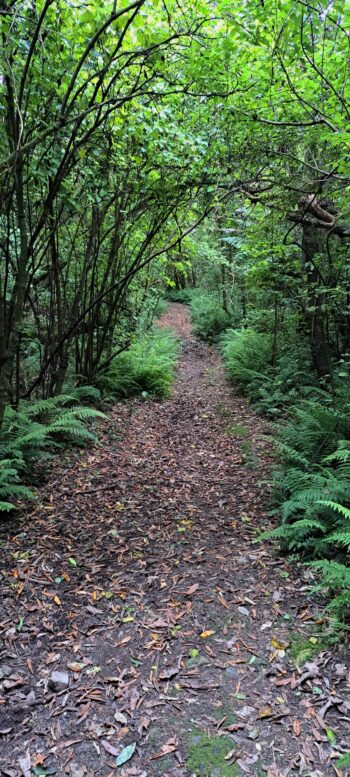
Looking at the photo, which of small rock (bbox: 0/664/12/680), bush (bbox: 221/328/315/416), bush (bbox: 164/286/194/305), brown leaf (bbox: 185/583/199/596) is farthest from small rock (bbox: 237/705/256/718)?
bush (bbox: 164/286/194/305)

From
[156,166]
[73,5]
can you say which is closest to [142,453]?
[156,166]

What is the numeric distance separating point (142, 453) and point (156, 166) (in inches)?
160

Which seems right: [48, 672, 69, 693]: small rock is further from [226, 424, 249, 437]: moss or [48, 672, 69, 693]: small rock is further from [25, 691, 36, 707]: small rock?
[226, 424, 249, 437]: moss

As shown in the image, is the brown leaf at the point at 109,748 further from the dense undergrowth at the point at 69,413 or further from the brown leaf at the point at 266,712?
the dense undergrowth at the point at 69,413

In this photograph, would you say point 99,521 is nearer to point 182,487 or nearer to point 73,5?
point 182,487

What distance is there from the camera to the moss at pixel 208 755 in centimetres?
209

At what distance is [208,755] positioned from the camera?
2.17 m

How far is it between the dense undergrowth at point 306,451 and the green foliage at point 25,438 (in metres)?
2.45

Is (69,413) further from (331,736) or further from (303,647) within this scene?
(331,736)

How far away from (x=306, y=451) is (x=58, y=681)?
342cm

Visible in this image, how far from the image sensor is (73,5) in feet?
12.6

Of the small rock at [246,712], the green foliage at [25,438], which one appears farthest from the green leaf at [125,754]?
the green foliage at [25,438]

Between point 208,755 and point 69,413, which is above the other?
point 69,413

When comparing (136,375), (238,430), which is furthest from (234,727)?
(136,375)
